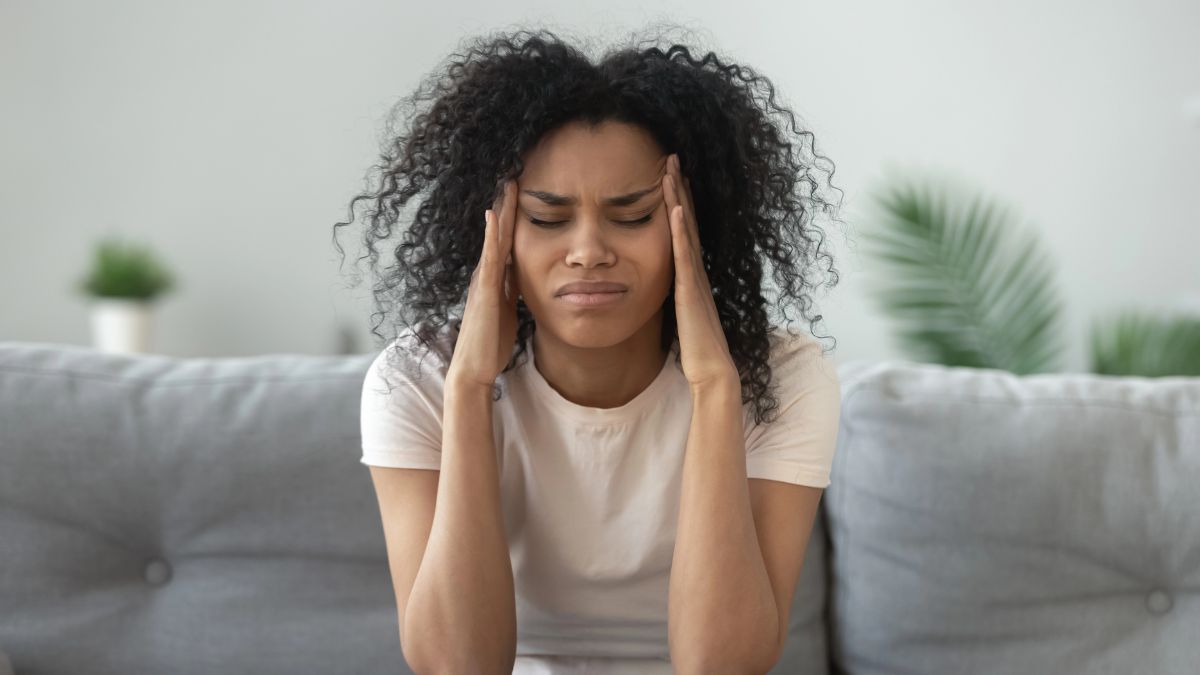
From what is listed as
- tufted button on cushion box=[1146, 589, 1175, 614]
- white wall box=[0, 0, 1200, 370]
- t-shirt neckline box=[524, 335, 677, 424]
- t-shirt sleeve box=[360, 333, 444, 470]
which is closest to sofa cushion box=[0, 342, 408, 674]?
t-shirt sleeve box=[360, 333, 444, 470]

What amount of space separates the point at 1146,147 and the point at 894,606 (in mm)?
2238

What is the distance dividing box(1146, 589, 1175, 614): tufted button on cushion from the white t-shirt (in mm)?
521

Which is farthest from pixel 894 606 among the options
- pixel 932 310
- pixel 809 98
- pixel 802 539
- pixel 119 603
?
pixel 809 98

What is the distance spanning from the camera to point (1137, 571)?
1586 millimetres

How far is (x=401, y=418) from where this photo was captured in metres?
1.46

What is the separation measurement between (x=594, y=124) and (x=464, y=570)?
1.81 feet

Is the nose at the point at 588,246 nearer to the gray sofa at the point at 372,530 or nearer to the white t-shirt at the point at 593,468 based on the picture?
the white t-shirt at the point at 593,468

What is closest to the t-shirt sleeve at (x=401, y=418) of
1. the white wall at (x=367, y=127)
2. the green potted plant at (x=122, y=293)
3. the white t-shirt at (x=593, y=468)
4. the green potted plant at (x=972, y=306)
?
the white t-shirt at (x=593, y=468)

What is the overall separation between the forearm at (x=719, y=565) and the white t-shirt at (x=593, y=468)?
0.10m

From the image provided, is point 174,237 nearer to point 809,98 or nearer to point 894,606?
point 809,98

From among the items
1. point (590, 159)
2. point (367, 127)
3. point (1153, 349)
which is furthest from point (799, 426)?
point (367, 127)

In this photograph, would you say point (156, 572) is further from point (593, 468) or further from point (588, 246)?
point (588, 246)

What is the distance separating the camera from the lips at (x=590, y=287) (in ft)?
4.44

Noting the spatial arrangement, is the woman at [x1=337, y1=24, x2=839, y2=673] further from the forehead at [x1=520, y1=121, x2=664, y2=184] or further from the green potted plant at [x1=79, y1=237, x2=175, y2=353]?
the green potted plant at [x1=79, y1=237, x2=175, y2=353]
